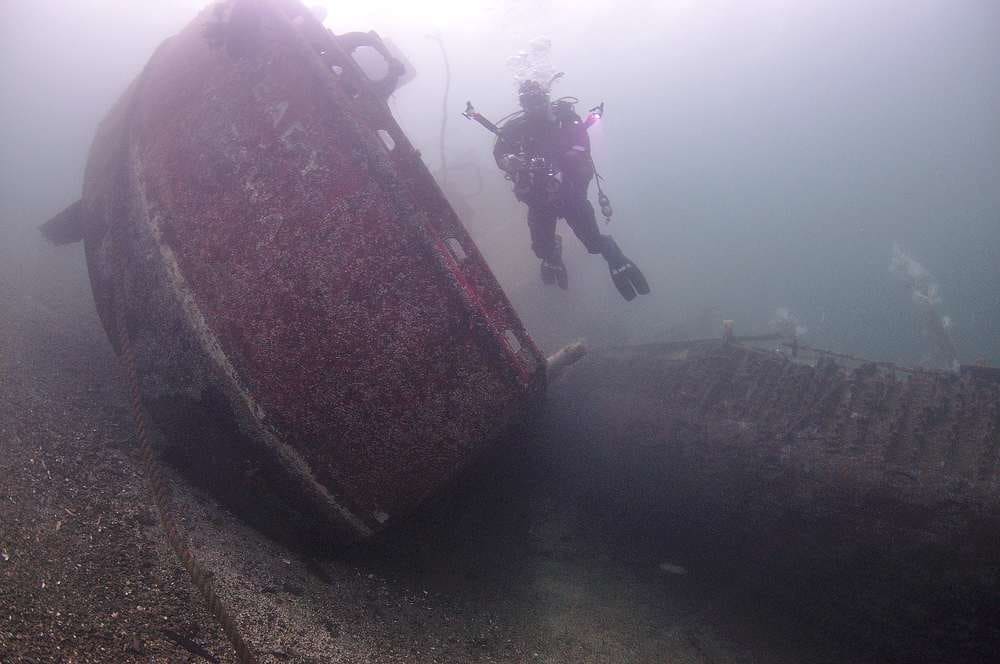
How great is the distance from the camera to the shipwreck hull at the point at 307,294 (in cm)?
211

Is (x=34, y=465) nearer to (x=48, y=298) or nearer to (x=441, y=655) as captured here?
(x=441, y=655)

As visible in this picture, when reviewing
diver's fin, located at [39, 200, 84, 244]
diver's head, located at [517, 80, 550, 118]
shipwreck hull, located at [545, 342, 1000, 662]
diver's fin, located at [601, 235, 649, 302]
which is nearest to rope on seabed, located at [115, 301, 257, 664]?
diver's fin, located at [39, 200, 84, 244]

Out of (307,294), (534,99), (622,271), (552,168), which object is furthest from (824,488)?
(534,99)

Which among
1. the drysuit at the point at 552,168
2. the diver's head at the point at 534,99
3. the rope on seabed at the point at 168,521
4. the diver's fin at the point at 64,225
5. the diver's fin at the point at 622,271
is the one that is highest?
the diver's head at the point at 534,99

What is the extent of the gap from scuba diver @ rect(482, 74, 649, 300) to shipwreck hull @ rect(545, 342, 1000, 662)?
67.3 inches

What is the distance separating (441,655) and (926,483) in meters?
2.67

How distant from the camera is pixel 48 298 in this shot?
5250 millimetres

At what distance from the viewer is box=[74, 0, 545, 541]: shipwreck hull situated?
211 cm

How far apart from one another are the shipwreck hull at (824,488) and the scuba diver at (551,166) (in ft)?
5.61

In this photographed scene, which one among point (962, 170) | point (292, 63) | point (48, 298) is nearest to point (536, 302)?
point (48, 298)

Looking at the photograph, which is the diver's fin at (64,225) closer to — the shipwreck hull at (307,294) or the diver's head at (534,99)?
the shipwreck hull at (307,294)

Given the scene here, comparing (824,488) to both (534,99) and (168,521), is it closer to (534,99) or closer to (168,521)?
(168,521)

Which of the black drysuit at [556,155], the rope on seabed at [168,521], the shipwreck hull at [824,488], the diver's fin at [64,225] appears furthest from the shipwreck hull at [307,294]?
the black drysuit at [556,155]

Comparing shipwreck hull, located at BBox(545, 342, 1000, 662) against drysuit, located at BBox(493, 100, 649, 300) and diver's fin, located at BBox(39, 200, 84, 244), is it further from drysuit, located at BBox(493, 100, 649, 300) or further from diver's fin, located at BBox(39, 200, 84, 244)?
diver's fin, located at BBox(39, 200, 84, 244)
